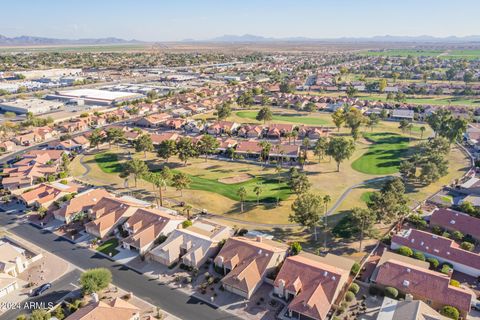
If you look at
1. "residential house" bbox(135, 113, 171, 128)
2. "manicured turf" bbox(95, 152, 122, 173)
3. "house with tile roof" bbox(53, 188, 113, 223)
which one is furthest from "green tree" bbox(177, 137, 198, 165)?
"residential house" bbox(135, 113, 171, 128)

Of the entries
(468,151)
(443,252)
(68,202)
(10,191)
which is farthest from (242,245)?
(468,151)

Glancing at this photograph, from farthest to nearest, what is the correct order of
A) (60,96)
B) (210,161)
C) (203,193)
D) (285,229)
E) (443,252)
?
(60,96) < (210,161) < (203,193) < (285,229) < (443,252)

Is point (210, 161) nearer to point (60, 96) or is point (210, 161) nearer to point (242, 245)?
point (242, 245)

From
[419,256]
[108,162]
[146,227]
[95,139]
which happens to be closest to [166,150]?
[108,162]

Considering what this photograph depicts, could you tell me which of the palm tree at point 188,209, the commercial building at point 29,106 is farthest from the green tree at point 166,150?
the commercial building at point 29,106

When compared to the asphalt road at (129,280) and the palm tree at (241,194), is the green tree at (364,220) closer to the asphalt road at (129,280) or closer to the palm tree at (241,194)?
the palm tree at (241,194)

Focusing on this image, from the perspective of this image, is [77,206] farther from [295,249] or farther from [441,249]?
[441,249]
